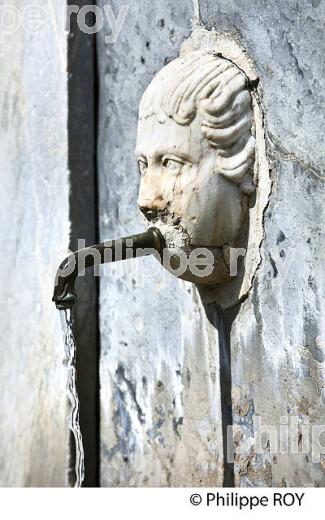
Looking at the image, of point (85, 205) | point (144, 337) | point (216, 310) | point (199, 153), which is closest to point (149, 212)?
point (199, 153)

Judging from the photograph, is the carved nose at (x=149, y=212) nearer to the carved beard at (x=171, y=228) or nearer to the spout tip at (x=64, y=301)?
the carved beard at (x=171, y=228)

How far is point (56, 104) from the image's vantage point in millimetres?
2934

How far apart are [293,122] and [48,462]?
123 cm

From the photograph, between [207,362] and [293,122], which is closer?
[293,122]

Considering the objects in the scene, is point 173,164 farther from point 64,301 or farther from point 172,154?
point 64,301

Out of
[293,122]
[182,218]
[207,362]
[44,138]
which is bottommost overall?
[207,362]

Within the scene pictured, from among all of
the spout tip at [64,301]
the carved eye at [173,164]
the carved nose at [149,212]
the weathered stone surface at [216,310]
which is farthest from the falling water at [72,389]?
the carved eye at [173,164]

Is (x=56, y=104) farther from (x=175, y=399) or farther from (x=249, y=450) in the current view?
(x=249, y=450)

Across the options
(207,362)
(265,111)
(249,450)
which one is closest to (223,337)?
(207,362)

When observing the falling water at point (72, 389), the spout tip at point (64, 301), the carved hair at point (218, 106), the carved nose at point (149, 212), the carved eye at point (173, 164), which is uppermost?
the carved hair at point (218, 106)

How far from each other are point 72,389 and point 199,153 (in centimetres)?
67

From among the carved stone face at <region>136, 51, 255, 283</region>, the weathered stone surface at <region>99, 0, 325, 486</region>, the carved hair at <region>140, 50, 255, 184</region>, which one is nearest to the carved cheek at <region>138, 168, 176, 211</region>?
the carved stone face at <region>136, 51, 255, 283</region>

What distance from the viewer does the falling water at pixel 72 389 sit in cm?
246

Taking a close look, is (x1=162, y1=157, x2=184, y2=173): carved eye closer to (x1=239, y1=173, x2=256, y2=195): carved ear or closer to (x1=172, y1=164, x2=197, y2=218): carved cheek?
(x1=172, y1=164, x2=197, y2=218): carved cheek
